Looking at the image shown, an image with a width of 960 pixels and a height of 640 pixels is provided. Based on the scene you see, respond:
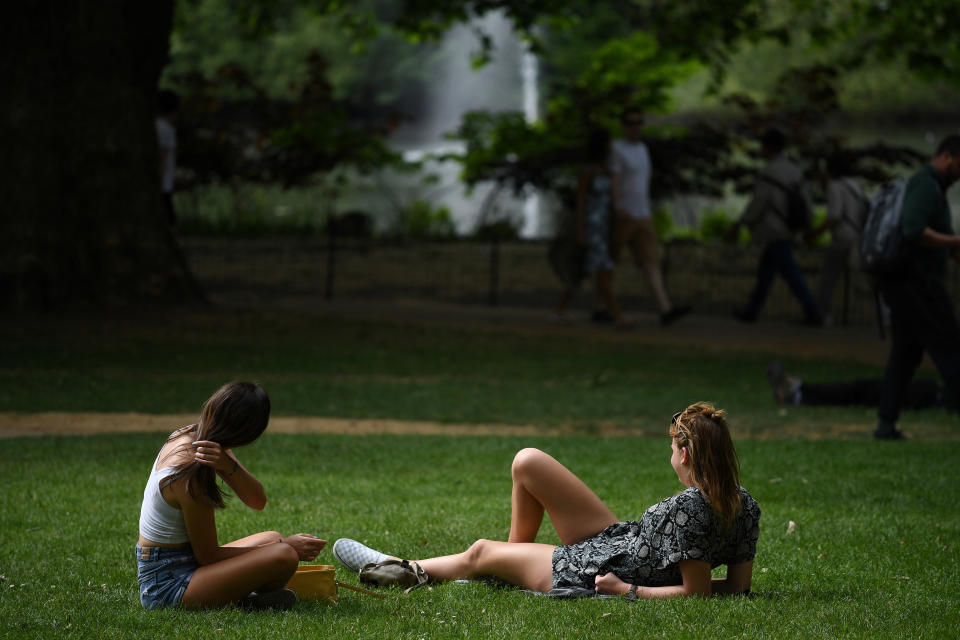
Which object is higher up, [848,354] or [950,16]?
[950,16]

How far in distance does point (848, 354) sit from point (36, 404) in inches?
307

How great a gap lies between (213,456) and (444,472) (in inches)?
135

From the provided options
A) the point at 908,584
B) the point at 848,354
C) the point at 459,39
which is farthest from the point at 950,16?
the point at 459,39

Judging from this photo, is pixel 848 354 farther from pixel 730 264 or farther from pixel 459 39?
pixel 459 39

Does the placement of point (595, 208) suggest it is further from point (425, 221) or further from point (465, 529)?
point (425, 221)

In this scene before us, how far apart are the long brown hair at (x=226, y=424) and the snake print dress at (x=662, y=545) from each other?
1.33 metres

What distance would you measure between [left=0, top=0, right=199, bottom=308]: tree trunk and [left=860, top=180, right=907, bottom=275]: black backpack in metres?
8.19

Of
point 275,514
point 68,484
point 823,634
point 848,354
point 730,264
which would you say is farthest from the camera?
point 730,264

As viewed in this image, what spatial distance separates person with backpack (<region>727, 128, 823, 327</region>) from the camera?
1440cm

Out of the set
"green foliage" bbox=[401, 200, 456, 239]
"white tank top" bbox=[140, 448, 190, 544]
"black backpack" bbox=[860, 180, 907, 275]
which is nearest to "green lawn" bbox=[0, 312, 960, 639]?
"white tank top" bbox=[140, 448, 190, 544]

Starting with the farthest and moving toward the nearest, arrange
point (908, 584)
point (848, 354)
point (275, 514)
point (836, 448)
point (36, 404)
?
point (848, 354) < point (36, 404) < point (836, 448) < point (275, 514) < point (908, 584)

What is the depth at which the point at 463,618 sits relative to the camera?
4547 mm

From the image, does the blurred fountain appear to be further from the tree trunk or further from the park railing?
the tree trunk

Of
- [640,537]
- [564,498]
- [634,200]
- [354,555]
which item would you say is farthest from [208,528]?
[634,200]
